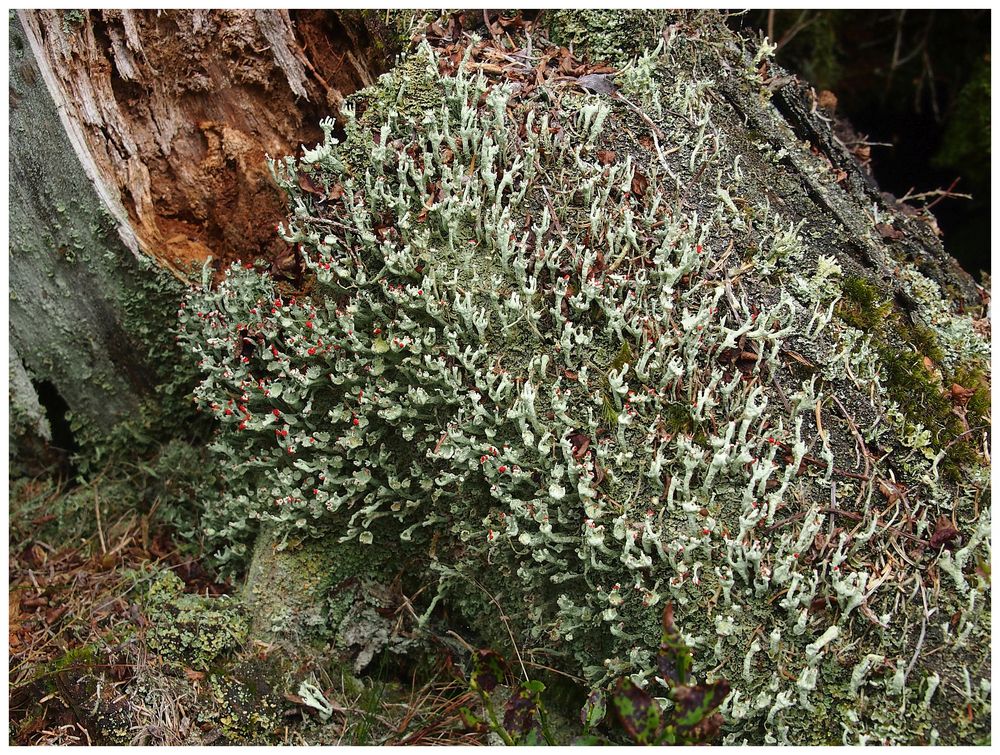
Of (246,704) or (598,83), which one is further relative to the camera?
(598,83)

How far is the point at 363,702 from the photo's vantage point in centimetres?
345

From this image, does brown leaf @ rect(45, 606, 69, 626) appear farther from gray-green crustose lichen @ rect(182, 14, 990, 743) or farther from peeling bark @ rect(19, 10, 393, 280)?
peeling bark @ rect(19, 10, 393, 280)

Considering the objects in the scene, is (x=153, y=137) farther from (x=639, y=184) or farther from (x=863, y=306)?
(x=863, y=306)

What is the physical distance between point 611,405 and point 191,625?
216 cm

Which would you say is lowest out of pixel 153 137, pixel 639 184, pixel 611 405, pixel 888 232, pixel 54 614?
pixel 54 614

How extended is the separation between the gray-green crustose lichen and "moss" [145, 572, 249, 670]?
36 centimetres

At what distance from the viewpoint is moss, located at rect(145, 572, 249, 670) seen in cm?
356

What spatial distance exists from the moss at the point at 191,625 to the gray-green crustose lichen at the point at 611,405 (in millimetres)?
364

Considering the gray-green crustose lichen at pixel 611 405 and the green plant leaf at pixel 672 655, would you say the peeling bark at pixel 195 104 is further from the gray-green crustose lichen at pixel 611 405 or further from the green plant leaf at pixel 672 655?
the green plant leaf at pixel 672 655

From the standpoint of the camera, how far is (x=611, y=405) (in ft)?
10.3

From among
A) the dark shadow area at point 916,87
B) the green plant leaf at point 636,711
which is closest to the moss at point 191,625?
the green plant leaf at point 636,711

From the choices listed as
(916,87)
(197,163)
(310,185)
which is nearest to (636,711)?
(310,185)

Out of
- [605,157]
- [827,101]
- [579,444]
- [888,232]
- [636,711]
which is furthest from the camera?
[827,101]

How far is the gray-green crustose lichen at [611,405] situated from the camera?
284cm
